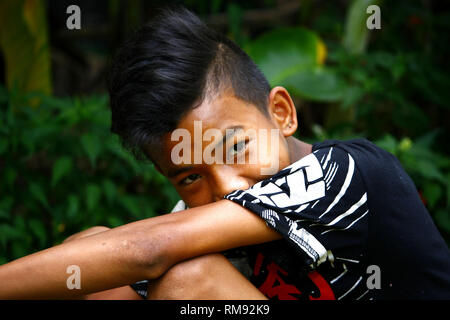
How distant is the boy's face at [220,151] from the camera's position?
4.18ft

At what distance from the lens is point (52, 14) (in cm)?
401

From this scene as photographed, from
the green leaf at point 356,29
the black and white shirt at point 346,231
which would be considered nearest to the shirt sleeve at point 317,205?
the black and white shirt at point 346,231

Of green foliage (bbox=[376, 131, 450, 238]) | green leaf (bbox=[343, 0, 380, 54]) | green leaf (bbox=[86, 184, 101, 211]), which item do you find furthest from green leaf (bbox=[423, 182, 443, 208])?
green leaf (bbox=[86, 184, 101, 211])

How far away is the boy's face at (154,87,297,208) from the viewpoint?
1273 millimetres

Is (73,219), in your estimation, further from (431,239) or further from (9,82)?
(431,239)

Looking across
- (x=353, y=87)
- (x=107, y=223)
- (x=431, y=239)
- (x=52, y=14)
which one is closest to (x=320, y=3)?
(x=353, y=87)

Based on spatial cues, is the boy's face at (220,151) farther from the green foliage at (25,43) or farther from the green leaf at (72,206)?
the green foliage at (25,43)

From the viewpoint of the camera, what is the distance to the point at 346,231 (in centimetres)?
123

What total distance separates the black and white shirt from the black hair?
26cm

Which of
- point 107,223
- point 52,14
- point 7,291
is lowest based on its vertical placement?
point 107,223

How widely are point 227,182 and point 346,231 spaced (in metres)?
0.30

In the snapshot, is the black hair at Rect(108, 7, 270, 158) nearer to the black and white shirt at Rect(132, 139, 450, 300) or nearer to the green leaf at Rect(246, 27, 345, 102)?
the black and white shirt at Rect(132, 139, 450, 300)

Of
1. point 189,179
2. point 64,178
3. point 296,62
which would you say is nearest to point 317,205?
point 189,179
